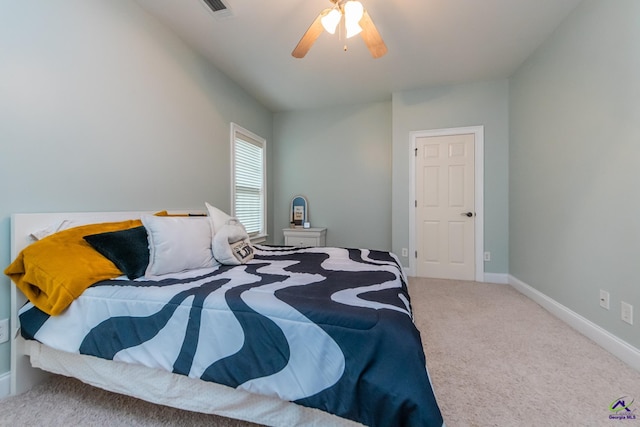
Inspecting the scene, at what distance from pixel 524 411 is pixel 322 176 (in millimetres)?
3436

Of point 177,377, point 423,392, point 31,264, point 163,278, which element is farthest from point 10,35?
point 423,392

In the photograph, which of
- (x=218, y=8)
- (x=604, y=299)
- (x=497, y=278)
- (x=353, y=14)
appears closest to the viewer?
(x=353, y=14)

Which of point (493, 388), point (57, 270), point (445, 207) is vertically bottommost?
point (493, 388)

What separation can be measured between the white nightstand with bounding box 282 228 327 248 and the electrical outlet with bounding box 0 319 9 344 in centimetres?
282

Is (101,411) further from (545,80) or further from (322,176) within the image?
(545,80)

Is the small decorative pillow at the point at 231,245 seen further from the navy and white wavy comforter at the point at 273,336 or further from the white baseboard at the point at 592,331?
the white baseboard at the point at 592,331

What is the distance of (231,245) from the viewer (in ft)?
6.28

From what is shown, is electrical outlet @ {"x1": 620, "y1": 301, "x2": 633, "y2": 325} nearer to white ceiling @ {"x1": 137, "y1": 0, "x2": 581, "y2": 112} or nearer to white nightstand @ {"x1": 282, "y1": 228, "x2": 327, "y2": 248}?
white ceiling @ {"x1": 137, "y1": 0, "x2": 581, "y2": 112}

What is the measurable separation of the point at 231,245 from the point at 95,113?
1.27 metres

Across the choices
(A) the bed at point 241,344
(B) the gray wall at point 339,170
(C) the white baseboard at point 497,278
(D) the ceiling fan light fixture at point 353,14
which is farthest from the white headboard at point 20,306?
(C) the white baseboard at point 497,278

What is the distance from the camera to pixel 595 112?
190cm

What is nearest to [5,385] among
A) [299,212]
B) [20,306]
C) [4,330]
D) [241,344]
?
[4,330]

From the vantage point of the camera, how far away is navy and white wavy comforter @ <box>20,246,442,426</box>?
86cm

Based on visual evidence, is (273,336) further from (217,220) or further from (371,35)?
(371,35)
